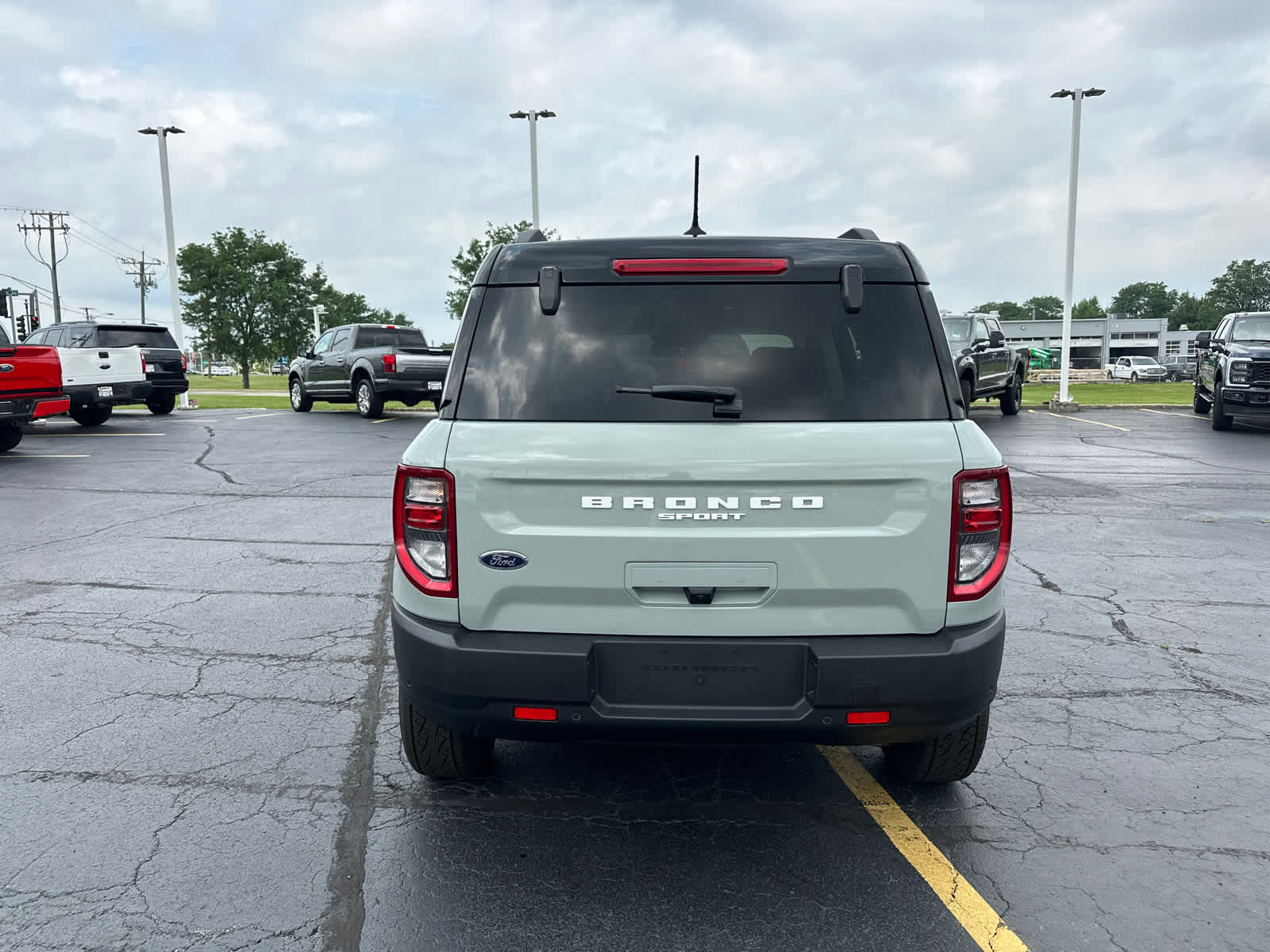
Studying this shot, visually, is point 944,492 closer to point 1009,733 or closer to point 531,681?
point 531,681

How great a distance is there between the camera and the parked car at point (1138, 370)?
6962 cm

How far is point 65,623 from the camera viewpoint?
5746 millimetres

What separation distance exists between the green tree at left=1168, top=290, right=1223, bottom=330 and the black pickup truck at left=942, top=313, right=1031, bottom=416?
145 m

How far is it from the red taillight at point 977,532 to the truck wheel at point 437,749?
1689 mm

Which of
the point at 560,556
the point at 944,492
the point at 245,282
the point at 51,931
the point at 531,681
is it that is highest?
the point at 245,282

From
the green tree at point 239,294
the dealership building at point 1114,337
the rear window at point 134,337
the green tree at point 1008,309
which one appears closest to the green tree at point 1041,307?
the green tree at point 1008,309

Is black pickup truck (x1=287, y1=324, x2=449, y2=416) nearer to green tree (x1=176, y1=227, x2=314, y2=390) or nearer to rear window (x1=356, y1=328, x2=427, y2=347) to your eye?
rear window (x1=356, y1=328, x2=427, y2=347)

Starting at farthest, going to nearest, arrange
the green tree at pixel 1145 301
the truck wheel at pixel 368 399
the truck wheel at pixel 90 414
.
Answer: the green tree at pixel 1145 301
the truck wheel at pixel 368 399
the truck wheel at pixel 90 414

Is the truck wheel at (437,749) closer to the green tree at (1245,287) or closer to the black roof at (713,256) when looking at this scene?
the black roof at (713,256)

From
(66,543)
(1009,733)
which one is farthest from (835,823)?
(66,543)

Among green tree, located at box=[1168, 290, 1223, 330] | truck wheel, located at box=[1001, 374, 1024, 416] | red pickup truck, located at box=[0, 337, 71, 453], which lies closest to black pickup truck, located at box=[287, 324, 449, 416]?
red pickup truck, located at box=[0, 337, 71, 453]

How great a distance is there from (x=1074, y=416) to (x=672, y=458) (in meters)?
21.7

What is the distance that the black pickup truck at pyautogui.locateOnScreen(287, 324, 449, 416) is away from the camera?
19875 millimetres

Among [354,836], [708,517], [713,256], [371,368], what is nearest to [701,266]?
[713,256]
